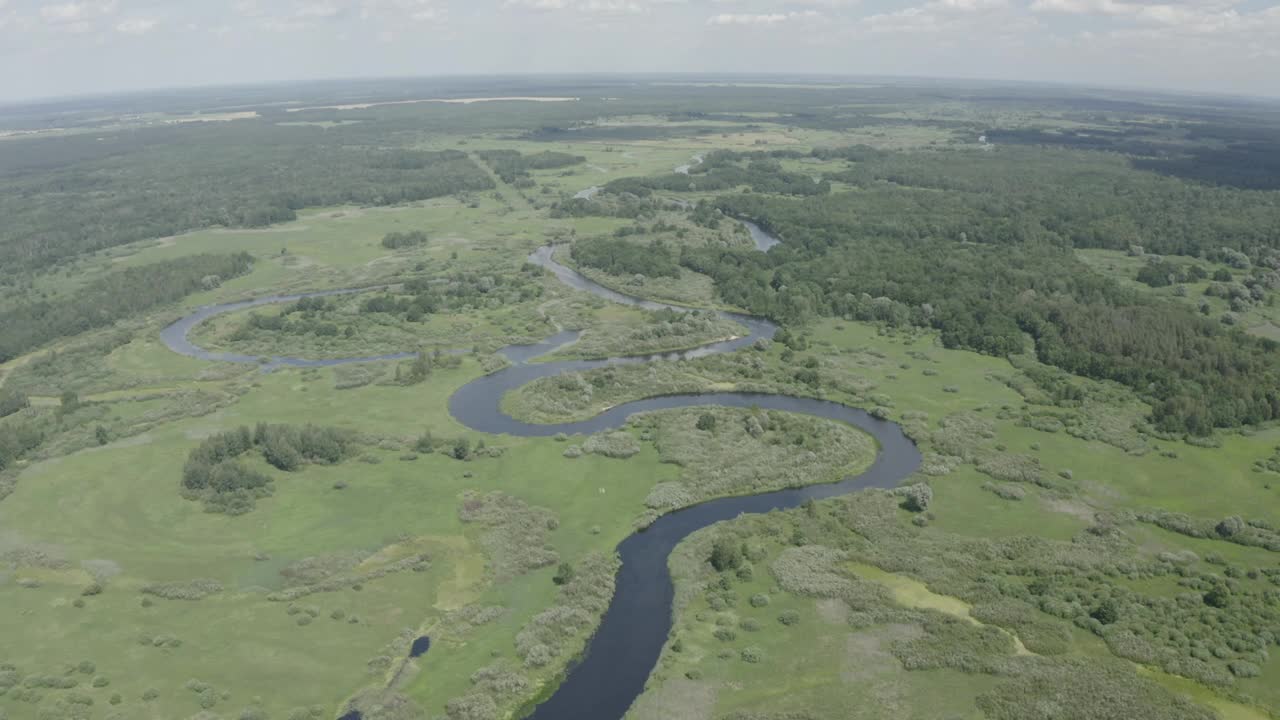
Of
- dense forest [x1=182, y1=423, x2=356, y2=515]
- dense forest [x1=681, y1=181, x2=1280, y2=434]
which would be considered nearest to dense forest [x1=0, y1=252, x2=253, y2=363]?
dense forest [x1=182, y1=423, x2=356, y2=515]

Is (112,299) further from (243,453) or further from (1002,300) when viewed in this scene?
(1002,300)

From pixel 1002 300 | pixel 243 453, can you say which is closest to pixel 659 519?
pixel 243 453

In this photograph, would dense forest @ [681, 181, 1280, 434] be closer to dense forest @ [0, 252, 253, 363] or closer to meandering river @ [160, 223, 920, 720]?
meandering river @ [160, 223, 920, 720]

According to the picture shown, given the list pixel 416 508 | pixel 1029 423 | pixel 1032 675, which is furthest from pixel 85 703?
pixel 1029 423

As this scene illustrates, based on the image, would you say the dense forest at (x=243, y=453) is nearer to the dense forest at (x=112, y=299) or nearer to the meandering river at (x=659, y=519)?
the meandering river at (x=659, y=519)

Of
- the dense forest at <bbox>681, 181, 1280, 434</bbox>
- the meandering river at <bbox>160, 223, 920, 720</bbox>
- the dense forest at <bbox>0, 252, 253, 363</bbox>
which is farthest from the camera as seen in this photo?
the dense forest at <bbox>0, 252, 253, 363</bbox>

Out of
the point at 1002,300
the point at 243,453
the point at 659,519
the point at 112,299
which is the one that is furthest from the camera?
the point at 112,299

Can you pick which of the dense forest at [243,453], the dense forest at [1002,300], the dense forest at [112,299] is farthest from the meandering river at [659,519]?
the dense forest at [1002,300]

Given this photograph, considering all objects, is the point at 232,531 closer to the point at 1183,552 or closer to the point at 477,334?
the point at 477,334
